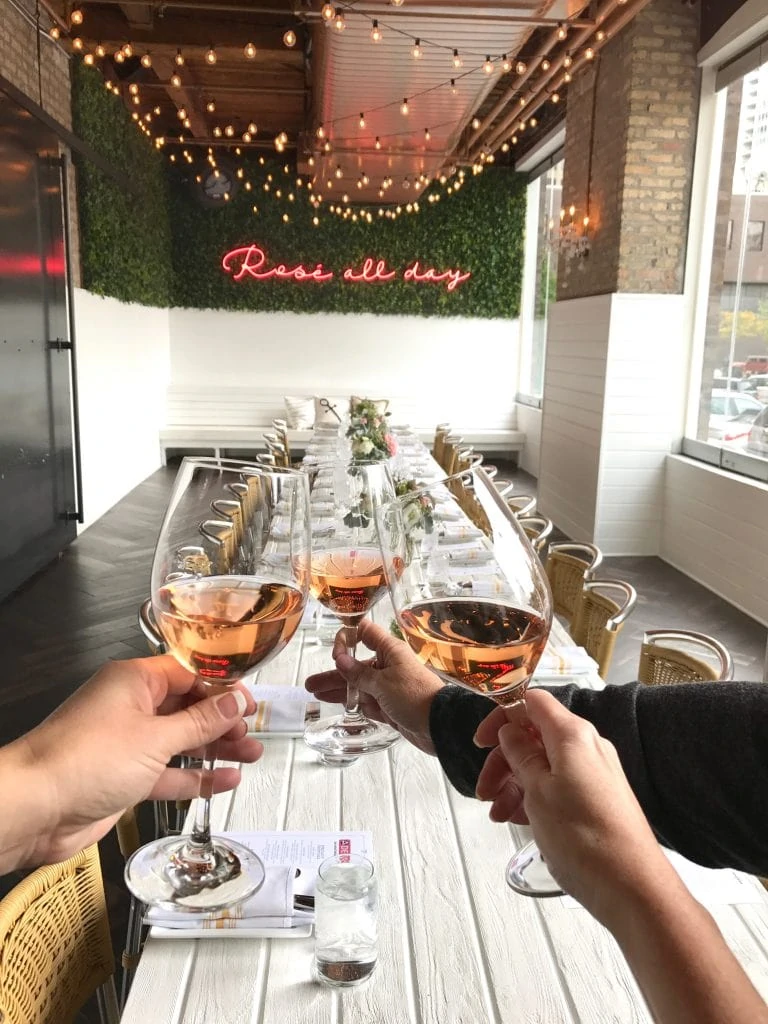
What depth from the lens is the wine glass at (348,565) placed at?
1.13 metres

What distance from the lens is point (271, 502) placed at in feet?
2.64

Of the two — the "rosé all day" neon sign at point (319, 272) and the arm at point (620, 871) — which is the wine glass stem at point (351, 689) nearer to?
the arm at point (620, 871)

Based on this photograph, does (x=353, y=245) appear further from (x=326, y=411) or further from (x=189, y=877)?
(x=189, y=877)

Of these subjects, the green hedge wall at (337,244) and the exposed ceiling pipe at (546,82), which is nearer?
the exposed ceiling pipe at (546,82)

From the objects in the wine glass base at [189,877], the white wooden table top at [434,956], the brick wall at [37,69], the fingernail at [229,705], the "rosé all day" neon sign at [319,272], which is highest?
the brick wall at [37,69]

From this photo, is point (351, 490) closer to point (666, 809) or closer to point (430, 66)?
point (666, 809)

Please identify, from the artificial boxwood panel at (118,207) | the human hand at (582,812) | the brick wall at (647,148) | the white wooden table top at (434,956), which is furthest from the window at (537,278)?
the human hand at (582,812)

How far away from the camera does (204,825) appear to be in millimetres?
927

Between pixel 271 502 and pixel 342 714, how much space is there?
0.87 meters

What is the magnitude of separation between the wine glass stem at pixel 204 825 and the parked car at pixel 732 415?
5.97 m

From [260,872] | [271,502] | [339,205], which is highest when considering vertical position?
[339,205]

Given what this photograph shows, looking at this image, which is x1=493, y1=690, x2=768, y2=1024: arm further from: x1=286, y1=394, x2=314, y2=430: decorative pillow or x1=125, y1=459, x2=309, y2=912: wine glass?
x1=286, y1=394, x2=314, y2=430: decorative pillow

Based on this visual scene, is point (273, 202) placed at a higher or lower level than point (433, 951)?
higher

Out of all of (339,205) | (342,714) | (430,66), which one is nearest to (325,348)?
(339,205)
